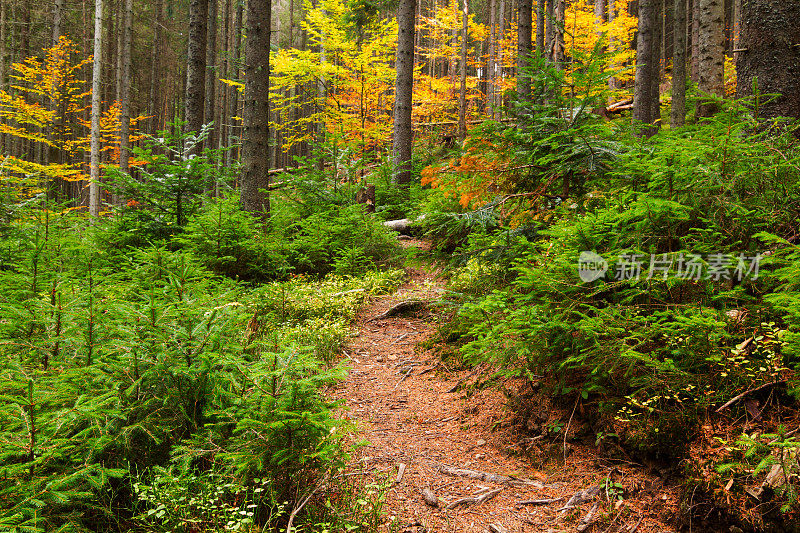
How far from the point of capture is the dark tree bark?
4.48 meters

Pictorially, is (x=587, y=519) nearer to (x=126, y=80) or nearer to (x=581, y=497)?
(x=581, y=497)

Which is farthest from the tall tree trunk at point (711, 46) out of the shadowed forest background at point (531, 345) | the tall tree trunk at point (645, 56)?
the tall tree trunk at point (645, 56)

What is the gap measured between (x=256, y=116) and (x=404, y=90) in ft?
15.0

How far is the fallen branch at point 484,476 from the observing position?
2.94m

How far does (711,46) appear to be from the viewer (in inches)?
272

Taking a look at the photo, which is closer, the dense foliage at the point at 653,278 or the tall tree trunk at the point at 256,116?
the dense foliage at the point at 653,278

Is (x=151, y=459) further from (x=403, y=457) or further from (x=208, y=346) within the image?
(x=403, y=457)

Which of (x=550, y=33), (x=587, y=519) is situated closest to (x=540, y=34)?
(x=550, y=33)

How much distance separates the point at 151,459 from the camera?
261cm

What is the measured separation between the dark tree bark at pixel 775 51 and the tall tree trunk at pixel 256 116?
752 centimetres

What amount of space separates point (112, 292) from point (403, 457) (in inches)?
126

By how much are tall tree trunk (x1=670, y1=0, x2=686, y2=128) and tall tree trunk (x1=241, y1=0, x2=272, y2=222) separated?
902cm

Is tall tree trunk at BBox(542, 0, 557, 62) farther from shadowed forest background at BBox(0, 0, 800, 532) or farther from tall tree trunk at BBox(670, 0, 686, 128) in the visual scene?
tall tree trunk at BBox(670, 0, 686, 128)

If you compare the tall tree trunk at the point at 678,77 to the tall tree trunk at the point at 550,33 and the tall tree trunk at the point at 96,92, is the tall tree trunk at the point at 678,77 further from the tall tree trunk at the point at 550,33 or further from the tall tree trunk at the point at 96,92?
the tall tree trunk at the point at 96,92
